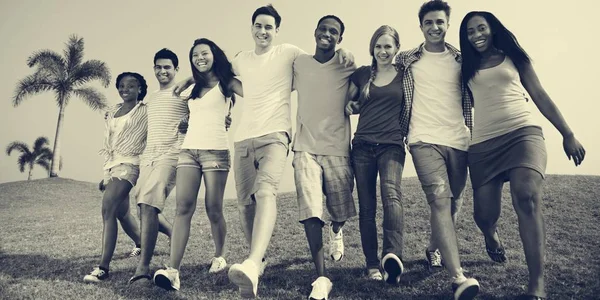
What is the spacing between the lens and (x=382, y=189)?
16.8ft

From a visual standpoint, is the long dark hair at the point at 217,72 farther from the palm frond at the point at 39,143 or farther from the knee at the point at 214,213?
the palm frond at the point at 39,143

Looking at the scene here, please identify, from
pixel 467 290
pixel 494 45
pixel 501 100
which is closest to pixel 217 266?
pixel 467 290

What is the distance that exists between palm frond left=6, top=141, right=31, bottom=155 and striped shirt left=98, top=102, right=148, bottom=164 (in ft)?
122

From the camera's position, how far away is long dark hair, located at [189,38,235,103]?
5.90 meters

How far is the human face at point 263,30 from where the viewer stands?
18.3 feet

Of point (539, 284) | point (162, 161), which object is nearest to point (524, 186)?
point (539, 284)

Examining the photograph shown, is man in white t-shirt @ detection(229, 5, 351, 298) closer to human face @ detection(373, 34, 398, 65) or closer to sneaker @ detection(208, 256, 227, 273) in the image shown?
sneaker @ detection(208, 256, 227, 273)

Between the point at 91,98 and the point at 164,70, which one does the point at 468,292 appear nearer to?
the point at 164,70

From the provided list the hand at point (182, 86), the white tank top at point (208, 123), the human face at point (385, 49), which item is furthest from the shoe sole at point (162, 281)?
the human face at point (385, 49)

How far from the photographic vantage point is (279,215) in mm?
11586

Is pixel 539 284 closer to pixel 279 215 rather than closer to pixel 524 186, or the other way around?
pixel 524 186

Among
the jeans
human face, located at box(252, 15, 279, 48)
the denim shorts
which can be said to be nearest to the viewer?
the jeans

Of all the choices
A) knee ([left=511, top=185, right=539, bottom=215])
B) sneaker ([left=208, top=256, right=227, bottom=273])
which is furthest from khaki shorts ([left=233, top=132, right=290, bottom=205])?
knee ([left=511, top=185, right=539, bottom=215])

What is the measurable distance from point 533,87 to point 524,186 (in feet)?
3.75
